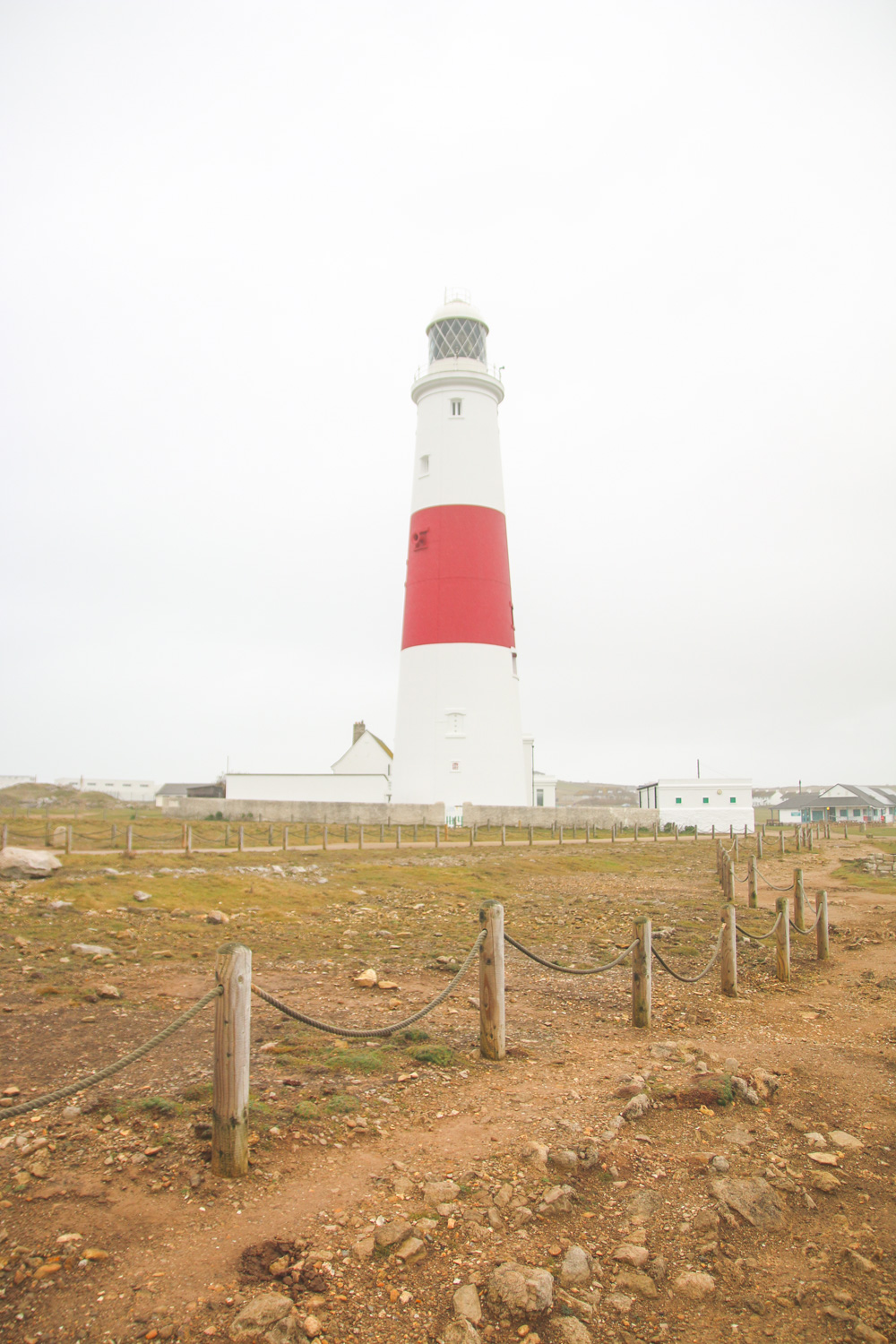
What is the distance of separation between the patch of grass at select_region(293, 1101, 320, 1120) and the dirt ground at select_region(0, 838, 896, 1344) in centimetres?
2

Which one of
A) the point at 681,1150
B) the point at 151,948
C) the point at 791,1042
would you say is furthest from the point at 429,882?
the point at 681,1150

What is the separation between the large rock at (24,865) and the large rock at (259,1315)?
1421cm

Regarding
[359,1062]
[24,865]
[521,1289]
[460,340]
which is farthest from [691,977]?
[460,340]

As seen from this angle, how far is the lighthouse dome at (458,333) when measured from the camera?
106ft

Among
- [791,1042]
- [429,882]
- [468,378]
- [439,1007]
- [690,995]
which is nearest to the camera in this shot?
[791,1042]

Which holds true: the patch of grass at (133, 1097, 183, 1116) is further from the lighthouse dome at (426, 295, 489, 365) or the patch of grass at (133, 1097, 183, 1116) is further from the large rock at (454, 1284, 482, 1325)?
the lighthouse dome at (426, 295, 489, 365)

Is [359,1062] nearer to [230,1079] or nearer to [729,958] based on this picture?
[230,1079]

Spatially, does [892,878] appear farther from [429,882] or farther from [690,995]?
[690,995]

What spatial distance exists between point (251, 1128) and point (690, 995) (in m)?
5.89

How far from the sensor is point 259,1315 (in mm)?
3814

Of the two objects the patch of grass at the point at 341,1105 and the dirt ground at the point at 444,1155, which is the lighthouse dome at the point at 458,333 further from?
the patch of grass at the point at 341,1105

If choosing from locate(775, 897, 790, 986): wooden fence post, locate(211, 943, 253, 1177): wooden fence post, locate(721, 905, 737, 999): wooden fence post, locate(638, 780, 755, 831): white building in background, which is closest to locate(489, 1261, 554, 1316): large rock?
locate(211, 943, 253, 1177): wooden fence post

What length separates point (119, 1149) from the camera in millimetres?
5203

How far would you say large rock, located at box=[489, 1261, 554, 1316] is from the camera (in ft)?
13.3
